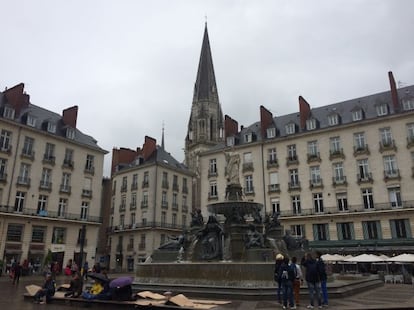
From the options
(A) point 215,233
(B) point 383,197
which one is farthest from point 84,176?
(B) point 383,197

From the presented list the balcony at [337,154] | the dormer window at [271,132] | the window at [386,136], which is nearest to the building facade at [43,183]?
the dormer window at [271,132]

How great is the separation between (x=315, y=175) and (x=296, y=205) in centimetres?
403

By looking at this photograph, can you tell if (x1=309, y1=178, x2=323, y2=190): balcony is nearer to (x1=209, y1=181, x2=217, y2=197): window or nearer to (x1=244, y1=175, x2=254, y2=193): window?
(x1=244, y1=175, x2=254, y2=193): window

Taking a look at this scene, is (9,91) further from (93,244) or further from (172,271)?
(172,271)

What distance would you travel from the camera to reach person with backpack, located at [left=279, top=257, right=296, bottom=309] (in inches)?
383

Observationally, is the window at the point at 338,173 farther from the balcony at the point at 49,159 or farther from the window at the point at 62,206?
the balcony at the point at 49,159

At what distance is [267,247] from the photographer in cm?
1625

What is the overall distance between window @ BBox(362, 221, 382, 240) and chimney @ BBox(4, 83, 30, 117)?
3897 centimetres

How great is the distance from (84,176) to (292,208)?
2556 cm

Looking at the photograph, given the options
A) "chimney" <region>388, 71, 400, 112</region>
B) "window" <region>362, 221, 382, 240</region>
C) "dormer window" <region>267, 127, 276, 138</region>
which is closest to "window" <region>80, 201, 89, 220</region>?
"dormer window" <region>267, 127, 276, 138</region>

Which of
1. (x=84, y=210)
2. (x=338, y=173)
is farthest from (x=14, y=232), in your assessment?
(x=338, y=173)

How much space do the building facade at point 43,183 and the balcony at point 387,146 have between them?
32.1 m

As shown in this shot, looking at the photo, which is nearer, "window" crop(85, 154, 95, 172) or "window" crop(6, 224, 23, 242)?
"window" crop(6, 224, 23, 242)

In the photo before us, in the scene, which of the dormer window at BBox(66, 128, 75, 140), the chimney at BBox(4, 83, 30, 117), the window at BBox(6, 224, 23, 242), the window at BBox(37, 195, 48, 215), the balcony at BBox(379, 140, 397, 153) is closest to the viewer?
the window at BBox(6, 224, 23, 242)
